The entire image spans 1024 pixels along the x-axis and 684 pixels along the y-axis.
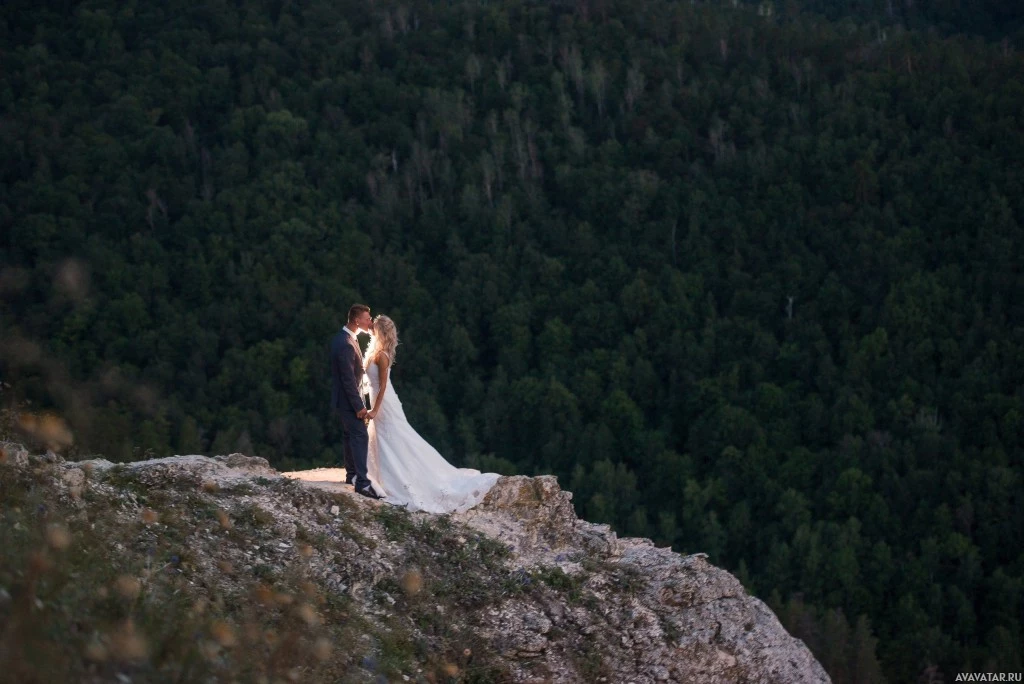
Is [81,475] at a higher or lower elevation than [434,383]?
higher

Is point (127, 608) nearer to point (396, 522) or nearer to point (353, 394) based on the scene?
point (396, 522)

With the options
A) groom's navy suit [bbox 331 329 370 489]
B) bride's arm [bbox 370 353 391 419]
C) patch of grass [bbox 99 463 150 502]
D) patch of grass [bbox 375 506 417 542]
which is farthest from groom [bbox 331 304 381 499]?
patch of grass [bbox 99 463 150 502]

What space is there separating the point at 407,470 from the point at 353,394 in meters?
0.93

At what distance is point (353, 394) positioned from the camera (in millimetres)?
12125

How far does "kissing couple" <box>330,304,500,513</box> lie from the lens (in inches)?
478

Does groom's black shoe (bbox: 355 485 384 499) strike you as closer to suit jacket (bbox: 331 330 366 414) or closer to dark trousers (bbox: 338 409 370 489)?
dark trousers (bbox: 338 409 370 489)

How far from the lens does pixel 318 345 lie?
75.7m

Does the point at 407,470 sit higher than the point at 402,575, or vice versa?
the point at 402,575

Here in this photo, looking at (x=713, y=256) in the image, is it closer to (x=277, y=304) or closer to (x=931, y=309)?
(x=931, y=309)

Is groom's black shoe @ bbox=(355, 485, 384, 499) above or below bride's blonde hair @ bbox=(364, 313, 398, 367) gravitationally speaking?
below

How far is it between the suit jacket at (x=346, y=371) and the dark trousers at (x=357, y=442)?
9cm

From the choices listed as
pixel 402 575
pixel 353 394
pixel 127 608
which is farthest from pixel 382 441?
pixel 127 608

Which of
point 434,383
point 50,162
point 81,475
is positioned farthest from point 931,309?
point 81,475

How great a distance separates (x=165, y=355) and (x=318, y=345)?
7.80 metres
